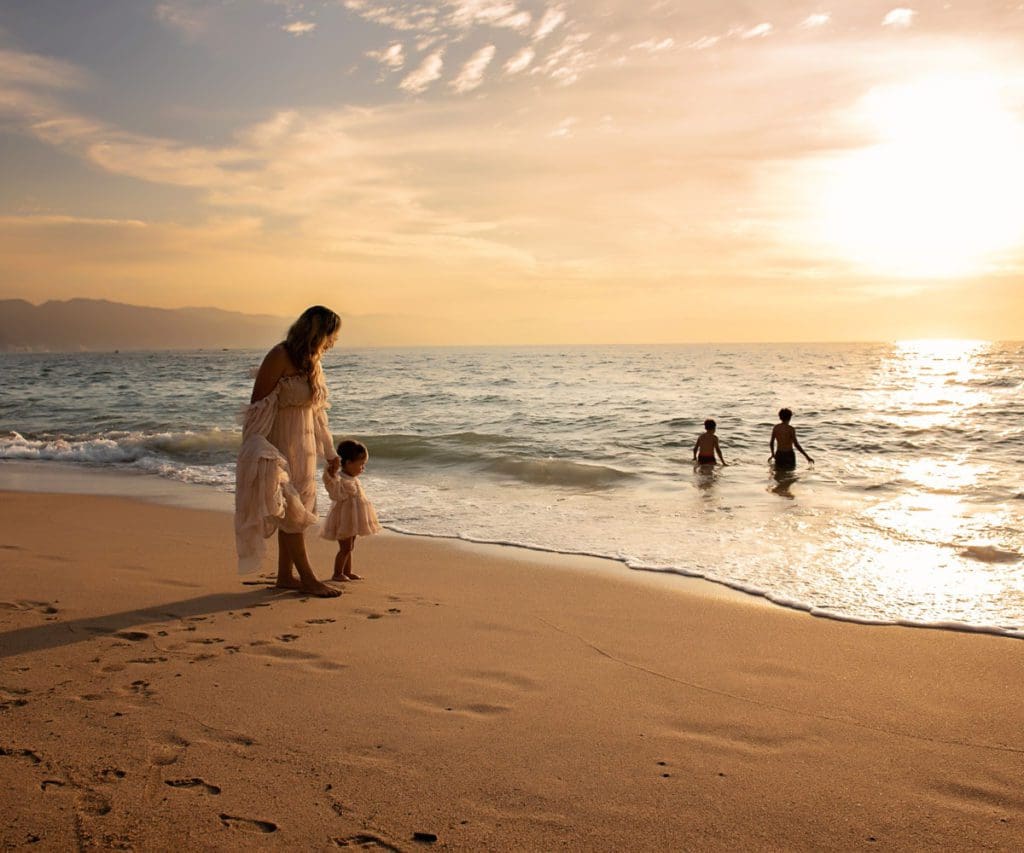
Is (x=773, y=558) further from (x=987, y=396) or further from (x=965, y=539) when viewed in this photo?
(x=987, y=396)

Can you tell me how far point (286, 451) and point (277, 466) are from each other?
0.26m

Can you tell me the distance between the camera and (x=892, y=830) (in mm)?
2699

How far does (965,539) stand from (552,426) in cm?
1411

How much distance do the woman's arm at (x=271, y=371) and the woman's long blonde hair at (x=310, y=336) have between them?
0.16 ft

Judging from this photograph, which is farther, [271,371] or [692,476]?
[692,476]

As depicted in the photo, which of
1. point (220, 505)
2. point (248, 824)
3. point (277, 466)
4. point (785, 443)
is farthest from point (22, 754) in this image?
point (785, 443)

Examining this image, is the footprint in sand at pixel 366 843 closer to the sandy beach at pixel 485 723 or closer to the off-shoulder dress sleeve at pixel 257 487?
the sandy beach at pixel 485 723

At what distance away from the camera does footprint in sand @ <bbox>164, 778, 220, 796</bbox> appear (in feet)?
9.07

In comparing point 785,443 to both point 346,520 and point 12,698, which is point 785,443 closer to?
point 346,520

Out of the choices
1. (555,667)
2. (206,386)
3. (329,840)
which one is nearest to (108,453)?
(555,667)

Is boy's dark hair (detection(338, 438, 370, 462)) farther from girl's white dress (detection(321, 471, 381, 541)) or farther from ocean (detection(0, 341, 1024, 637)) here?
ocean (detection(0, 341, 1024, 637))

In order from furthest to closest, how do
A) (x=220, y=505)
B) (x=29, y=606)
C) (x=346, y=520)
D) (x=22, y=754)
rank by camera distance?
(x=220, y=505), (x=346, y=520), (x=29, y=606), (x=22, y=754)

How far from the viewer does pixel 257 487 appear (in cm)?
521

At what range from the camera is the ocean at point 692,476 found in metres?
6.71
